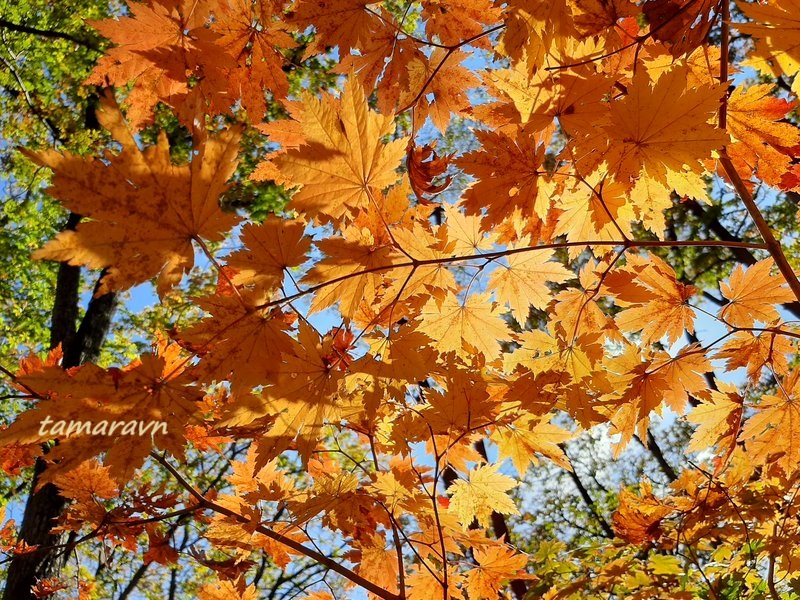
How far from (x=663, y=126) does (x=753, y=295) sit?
2.35 ft

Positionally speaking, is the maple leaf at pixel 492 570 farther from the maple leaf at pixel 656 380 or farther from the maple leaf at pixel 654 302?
the maple leaf at pixel 654 302

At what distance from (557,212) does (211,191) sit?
123 cm

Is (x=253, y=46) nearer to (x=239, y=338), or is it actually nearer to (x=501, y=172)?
(x=501, y=172)

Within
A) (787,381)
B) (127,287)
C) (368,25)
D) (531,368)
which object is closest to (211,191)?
(127,287)

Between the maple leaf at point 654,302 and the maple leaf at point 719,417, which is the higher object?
the maple leaf at point 654,302

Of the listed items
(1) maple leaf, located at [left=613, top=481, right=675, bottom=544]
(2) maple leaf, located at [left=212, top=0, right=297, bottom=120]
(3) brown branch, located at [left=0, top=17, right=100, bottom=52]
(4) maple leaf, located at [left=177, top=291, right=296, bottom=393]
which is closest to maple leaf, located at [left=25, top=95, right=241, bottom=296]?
(4) maple leaf, located at [left=177, top=291, right=296, bottom=393]

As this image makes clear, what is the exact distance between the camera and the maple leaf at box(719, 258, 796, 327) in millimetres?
1545

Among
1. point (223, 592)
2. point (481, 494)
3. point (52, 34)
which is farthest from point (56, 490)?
point (52, 34)

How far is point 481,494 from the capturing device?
6.12ft

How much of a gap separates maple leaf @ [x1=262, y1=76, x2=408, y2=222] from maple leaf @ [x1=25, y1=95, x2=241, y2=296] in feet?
0.45

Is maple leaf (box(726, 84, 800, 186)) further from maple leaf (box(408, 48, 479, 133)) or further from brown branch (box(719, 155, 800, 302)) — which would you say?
maple leaf (box(408, 48, 479, 133))

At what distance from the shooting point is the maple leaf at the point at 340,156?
1.08 m

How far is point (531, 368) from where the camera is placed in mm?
1587

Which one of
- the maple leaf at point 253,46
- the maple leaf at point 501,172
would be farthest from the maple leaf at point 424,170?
the maple leaf at point 253,46
